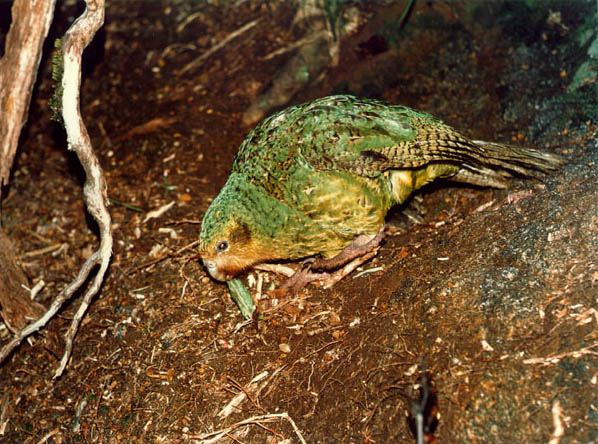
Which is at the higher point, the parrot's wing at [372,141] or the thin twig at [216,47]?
the thin twig at [216,47]

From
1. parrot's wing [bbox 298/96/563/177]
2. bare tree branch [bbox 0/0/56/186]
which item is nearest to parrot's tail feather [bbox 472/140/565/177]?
parrot's wing [bbox 298/96/563/177]

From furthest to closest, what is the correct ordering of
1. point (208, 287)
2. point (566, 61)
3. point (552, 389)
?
1. point (566, 61)
2. point (208, 287)
3. point (552, 389)

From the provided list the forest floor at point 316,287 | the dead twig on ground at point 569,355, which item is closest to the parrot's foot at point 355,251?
the forest floor at point 316,287

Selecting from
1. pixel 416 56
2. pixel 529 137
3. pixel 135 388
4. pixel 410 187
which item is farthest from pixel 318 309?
pixel 416 56

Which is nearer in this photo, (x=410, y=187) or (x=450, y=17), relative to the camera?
(x=410, y=187)

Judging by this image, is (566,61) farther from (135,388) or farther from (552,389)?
(135,388)

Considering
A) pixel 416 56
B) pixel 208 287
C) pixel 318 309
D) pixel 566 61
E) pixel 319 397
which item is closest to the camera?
pixel 319 397

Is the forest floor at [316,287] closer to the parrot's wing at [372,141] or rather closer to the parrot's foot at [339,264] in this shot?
the parrot's foot at [339,264]
